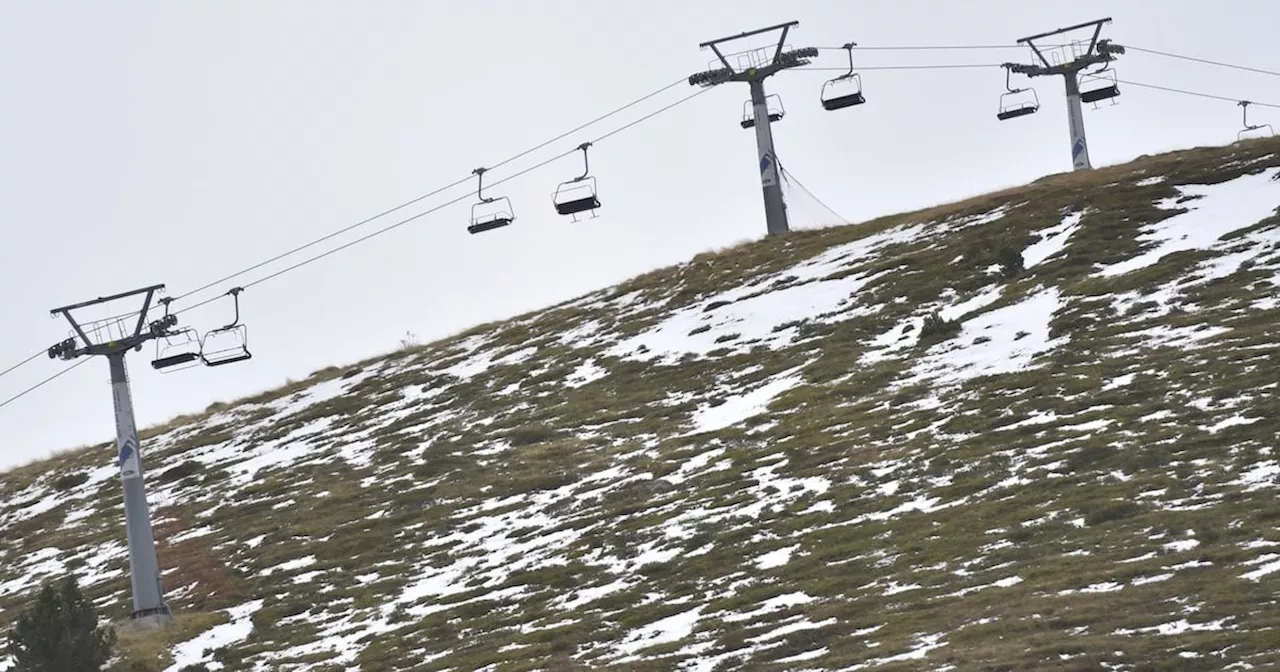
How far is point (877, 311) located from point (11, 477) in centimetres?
3745

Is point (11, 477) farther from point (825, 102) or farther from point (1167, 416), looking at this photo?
point (1167, 416)

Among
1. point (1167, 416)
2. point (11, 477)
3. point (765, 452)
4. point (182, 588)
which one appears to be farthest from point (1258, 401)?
point (11, 477)

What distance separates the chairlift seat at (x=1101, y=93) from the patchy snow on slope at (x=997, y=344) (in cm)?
2814

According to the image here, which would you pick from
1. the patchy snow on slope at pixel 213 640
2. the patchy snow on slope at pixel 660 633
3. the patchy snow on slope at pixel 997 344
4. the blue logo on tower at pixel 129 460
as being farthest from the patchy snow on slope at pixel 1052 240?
the blue logo on tower at pixel 129 460

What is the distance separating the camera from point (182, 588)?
42906 millimetres

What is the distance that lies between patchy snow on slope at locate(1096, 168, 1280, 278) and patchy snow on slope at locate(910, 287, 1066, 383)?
258 cm

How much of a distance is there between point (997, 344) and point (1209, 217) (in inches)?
373

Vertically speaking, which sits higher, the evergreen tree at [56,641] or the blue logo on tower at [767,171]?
the blue logo on tower at [767,171]

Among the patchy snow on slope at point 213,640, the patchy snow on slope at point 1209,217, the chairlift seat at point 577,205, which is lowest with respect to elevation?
the patchy snow on slope at point 213,640

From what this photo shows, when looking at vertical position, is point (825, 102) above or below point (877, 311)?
above

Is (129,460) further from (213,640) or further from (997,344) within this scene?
(997,344)

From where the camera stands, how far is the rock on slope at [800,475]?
26156 mm

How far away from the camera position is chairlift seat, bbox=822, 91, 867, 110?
61.5 meters

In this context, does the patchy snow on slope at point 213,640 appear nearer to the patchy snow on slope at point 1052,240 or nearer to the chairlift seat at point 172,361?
the chairlift seat at point 172,361
